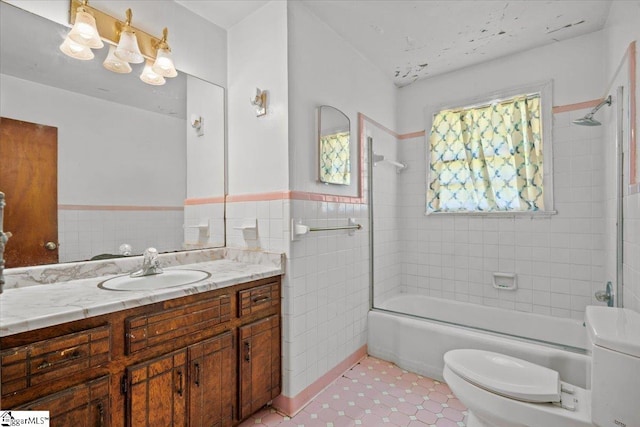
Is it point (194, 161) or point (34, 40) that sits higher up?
point (34, 40)

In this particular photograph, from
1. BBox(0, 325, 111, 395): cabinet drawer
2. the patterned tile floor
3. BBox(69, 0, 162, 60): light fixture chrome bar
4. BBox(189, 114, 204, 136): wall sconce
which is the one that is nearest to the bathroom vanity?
BBox(0, 325, 111, 395): cabinet drawer

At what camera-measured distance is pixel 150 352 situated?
1.22m

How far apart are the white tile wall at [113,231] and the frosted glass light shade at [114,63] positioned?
2.54ft

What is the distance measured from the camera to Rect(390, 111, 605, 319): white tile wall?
7.32ft

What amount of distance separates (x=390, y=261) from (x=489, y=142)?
1346 mm

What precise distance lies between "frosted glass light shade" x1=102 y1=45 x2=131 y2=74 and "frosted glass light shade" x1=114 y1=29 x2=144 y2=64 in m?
Answer: 0.03

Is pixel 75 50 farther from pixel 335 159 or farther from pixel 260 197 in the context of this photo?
pixel 335 159

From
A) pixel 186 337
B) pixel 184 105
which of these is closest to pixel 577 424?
pixel 186 337

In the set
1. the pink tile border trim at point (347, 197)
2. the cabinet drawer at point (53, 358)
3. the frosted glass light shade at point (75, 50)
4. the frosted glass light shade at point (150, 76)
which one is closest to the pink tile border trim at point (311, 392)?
the cabinet drawer at point (53, 358)

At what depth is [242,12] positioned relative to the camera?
1.97 meters

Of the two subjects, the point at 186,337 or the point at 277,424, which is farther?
the point at 277,424

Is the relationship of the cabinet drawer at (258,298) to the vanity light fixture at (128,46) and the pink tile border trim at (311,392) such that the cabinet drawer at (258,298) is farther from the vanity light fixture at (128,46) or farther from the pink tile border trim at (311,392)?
the vanity light fixture at (128,46)

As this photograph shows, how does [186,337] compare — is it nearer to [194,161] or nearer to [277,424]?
[277,424]

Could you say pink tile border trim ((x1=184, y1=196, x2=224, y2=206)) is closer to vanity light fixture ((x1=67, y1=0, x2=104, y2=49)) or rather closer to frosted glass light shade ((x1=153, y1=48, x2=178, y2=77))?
frosted glass light shade ((x1=153, y1=48, x2=178, y2=77))
